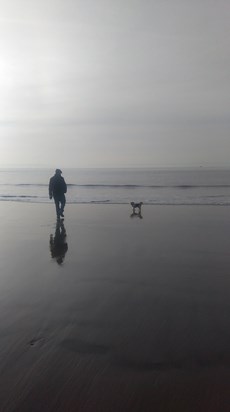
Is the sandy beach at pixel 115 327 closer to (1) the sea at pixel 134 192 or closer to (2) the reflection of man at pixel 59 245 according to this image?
(2) the reflection of man at pixel 59 245

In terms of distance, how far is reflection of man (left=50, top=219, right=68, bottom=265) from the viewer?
9488 millimetres

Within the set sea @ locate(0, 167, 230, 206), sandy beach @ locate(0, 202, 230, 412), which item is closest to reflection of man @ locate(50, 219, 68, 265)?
sandy beach @ locate(0, 202, 230, 412)

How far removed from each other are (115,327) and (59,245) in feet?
19.6

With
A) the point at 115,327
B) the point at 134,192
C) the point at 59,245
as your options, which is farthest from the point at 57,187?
the point at 134,192

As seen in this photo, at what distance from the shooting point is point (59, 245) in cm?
1088

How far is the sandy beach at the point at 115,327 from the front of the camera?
3716 millimetres

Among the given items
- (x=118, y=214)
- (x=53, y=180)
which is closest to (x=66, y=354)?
(x=53, y=180)

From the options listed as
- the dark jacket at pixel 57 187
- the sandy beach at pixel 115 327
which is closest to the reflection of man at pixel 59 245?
the sandy beach at pixel 115 327

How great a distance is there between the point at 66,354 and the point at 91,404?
0.97 meters

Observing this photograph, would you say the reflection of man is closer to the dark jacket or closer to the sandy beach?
the sandy beach

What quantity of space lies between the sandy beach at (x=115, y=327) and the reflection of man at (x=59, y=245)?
0.18ft

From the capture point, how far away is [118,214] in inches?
706

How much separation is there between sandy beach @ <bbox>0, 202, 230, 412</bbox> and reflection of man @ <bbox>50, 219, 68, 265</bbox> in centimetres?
5

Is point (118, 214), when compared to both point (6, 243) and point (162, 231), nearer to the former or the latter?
point (162, 231)
